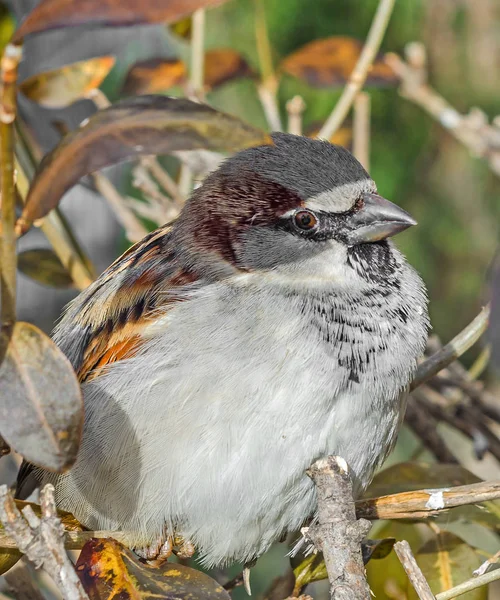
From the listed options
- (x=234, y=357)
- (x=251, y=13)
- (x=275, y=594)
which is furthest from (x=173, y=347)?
(x=251, y=13)

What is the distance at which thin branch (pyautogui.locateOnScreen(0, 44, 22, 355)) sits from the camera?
0.87 metres

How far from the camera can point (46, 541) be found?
0.98 metres

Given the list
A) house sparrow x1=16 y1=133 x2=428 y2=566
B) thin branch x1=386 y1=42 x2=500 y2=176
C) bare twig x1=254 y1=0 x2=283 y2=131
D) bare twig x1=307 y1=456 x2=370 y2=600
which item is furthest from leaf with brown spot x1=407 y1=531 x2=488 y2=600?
bare twig x1=254 y1=0 x2=283 y2=131

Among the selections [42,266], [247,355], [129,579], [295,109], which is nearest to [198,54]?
[295,109]

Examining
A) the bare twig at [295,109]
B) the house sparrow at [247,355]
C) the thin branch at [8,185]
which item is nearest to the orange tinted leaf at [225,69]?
the bare twig at [295,109]

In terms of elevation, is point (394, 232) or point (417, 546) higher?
point (394, 232)

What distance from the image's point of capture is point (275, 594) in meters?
1.66

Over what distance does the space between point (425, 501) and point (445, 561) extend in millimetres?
251

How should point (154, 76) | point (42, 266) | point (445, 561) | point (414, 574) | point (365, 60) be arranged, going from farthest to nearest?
point (154, 76) → point (365, 60) → point (42, 266) → point (445, 561) → point (414, 574)

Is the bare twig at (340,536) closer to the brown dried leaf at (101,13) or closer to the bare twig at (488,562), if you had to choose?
the bare twig at (488,562)

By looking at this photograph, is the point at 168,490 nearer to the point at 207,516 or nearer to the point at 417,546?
the point at 207,516

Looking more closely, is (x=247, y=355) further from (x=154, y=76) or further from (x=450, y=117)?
(x=450, y=117)

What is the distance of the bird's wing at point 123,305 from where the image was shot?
60.1 inches

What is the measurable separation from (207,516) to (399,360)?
42 cm
